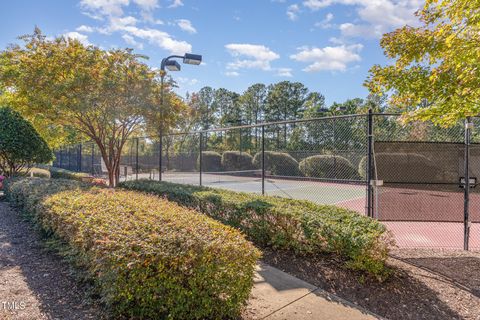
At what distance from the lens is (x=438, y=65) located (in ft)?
14.0

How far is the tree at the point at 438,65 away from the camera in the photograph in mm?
3494

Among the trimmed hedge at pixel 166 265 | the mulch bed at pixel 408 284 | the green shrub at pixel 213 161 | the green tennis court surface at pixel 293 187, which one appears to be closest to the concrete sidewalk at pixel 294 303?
the mulch bed at pixel 408 284

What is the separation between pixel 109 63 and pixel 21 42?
238 cm

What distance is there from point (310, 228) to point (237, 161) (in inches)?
566

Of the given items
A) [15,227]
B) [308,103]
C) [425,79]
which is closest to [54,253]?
[15,227]

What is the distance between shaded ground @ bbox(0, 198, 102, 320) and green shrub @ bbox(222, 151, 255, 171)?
13.6 metres

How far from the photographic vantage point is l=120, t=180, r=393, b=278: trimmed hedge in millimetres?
3471

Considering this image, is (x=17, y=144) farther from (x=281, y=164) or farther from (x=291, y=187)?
(x=291, y=187)

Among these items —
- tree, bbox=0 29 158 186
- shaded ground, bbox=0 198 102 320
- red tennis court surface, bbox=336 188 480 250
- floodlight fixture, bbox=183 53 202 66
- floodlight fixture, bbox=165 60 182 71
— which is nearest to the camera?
shaded ground, bbox=0 198 102 320

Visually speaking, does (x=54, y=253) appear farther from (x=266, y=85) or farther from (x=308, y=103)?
(x=266, y=85)

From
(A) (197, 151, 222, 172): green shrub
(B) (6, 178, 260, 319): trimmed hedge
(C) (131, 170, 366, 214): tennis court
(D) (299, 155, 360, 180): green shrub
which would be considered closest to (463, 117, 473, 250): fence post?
(B) (6, 178, 260, 319): trimmed hedge

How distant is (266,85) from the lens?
46.2 meters

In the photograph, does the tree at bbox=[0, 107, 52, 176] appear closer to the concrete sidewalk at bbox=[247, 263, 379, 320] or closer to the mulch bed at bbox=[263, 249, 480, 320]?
the mulch bed at bbox=[263, 249, 480, 320]

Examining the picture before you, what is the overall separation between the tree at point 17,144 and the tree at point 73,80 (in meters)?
0.81
